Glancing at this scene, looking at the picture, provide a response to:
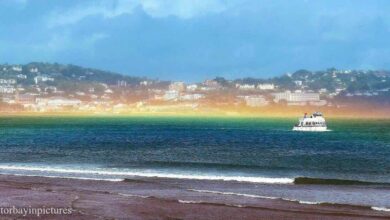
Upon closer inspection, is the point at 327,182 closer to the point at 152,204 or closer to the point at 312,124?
the point at 152,204

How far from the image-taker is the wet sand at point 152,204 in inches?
1113

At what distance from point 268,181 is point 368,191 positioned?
839cm

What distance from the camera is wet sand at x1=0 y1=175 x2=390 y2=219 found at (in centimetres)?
2828

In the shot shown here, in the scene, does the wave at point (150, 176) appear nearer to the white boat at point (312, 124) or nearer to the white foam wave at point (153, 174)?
the white foam wave at point (153, 174)

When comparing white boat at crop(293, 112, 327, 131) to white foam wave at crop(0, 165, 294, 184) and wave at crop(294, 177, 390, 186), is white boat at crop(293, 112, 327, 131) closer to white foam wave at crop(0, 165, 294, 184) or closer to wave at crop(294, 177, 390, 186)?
wave at crop(294, 177, 390, 186)

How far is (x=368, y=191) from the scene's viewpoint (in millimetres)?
41250

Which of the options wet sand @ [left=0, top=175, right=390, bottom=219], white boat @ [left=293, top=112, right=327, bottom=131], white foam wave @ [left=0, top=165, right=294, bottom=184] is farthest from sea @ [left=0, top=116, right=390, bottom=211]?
white boat @ [left=293, top=112, right=327, bottom=131]

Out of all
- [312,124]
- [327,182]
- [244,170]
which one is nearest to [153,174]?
Answer: [244,170]

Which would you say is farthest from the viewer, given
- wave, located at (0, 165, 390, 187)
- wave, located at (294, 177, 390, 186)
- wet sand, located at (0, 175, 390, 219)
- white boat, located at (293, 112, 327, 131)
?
white boat, located at (293, 112, 327, 131)

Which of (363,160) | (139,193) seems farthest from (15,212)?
(363,160)

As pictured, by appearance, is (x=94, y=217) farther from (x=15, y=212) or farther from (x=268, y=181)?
(x=268, y=181)

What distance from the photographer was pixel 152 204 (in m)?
31.7

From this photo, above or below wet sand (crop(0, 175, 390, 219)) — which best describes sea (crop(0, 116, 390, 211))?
below

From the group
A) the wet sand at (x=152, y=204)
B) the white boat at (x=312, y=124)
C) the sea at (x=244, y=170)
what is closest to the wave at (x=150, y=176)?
the sea at (x=244, y=170)
